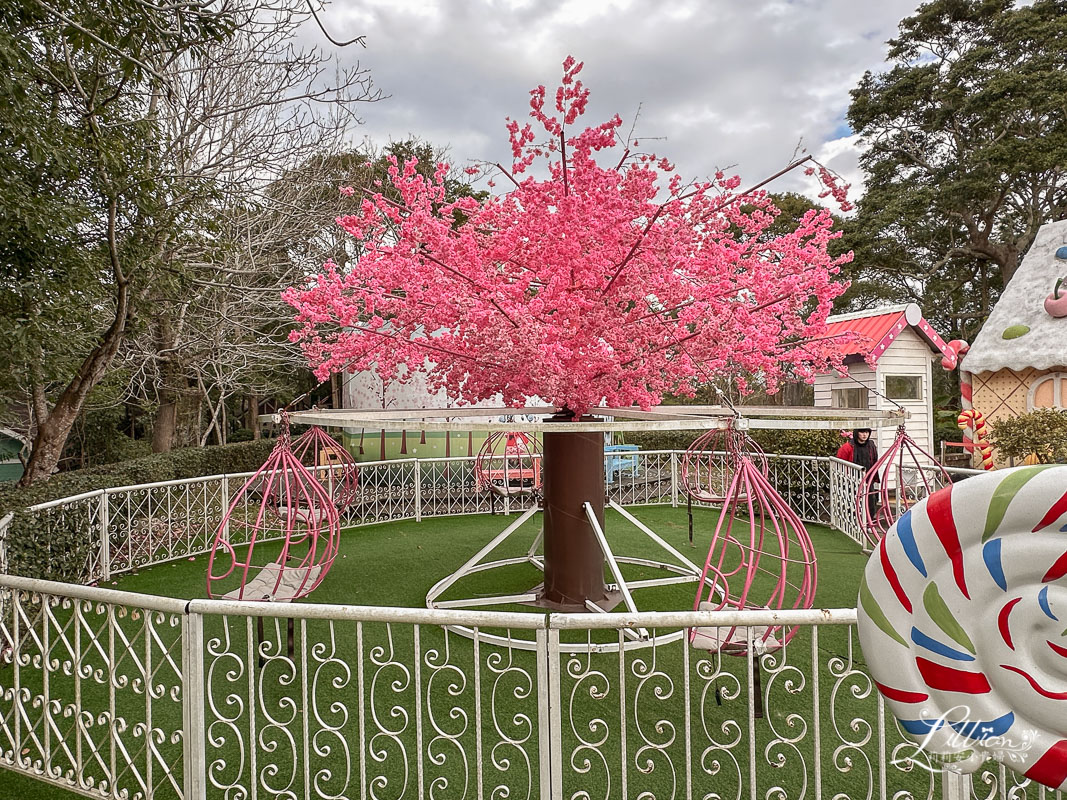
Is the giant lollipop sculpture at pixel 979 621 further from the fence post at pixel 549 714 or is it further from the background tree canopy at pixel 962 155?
the background tree canopy at pixel 962 155

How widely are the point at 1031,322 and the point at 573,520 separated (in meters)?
12.6

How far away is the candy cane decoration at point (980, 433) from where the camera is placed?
37.3ft

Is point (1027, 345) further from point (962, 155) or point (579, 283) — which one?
point (579, 283)

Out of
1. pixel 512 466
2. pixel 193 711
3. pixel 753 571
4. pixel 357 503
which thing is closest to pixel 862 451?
pixel 512 466

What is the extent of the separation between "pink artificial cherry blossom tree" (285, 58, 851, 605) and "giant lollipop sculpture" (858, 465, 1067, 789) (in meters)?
2.53

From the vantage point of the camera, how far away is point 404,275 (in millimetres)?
4449

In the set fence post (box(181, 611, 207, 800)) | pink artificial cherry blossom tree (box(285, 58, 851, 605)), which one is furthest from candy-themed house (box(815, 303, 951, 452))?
fence post (box(181, 611, 207, 800))

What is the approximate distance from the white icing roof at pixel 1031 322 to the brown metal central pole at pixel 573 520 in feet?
37.6

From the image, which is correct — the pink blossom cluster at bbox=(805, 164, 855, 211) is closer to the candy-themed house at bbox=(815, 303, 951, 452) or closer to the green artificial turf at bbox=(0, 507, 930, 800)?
the green artificial turf at bbox=(0, 507, 930, 800)

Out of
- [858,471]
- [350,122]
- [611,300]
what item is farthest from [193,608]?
[350,122]

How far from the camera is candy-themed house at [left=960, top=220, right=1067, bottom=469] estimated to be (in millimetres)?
12039

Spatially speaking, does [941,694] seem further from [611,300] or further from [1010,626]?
[611,300]

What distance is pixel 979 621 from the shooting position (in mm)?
1472

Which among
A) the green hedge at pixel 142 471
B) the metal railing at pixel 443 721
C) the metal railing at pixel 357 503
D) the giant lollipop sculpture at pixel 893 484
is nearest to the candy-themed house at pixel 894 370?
the giant lollipop sculpture at pixel 893 484
